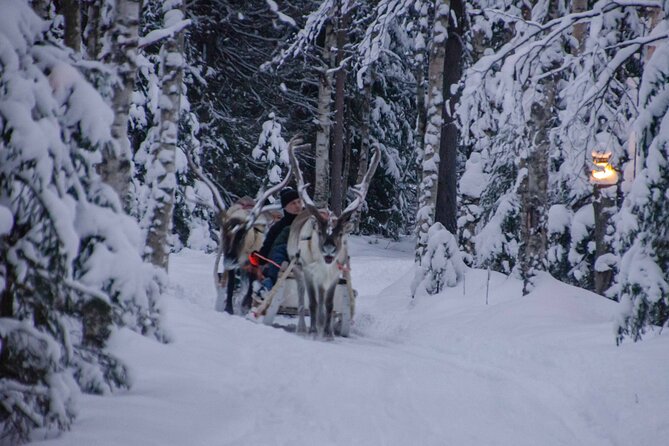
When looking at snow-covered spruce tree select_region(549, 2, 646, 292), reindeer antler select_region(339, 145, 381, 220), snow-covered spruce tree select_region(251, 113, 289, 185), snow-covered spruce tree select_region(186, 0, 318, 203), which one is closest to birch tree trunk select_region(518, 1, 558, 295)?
snow-covered spruce tree select_region(549, 2, 646, 292)

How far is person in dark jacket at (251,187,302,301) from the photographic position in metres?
11.8

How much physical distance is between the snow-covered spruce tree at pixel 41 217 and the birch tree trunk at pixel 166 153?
17.0ft

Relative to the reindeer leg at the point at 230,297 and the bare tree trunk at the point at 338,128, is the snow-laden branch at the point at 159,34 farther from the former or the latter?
the bare tree trunk at the point at 338,128

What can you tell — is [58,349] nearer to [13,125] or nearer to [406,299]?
[13,125]

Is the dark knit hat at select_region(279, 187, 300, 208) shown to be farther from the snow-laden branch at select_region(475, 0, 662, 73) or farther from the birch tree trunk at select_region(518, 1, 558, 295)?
the snow-laden branch at select_region(475, 0, 662, 73)

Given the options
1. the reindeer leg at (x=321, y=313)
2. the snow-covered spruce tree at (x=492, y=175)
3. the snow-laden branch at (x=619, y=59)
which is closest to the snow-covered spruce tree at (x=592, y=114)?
the snow-laden branch at (x=619, y=59)

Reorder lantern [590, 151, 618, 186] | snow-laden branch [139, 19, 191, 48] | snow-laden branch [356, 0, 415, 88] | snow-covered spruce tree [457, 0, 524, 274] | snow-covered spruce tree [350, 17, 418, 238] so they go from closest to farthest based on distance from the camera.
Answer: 1. snow-laden branch [139, 19, 191, 48]
2. lantern [590, 151, 618, 186]
3. snow-laden branch [356, 0, 415, 88]
4. snow-covered spruce tree [457, 0, 524, 274]
5. snow-covered spruce tree [350, 17, 418, 238]

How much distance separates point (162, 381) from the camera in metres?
6.02

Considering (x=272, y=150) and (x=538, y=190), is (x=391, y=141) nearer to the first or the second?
(x=272, y=150)

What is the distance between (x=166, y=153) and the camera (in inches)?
392

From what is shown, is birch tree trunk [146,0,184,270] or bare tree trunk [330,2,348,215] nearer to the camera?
birch tree trunk [146,0,184,270]

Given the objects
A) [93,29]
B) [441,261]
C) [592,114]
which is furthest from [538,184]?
[93,29]

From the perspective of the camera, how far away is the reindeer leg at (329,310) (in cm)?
1019

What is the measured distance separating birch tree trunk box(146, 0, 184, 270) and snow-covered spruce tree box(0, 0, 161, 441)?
5193 mm
